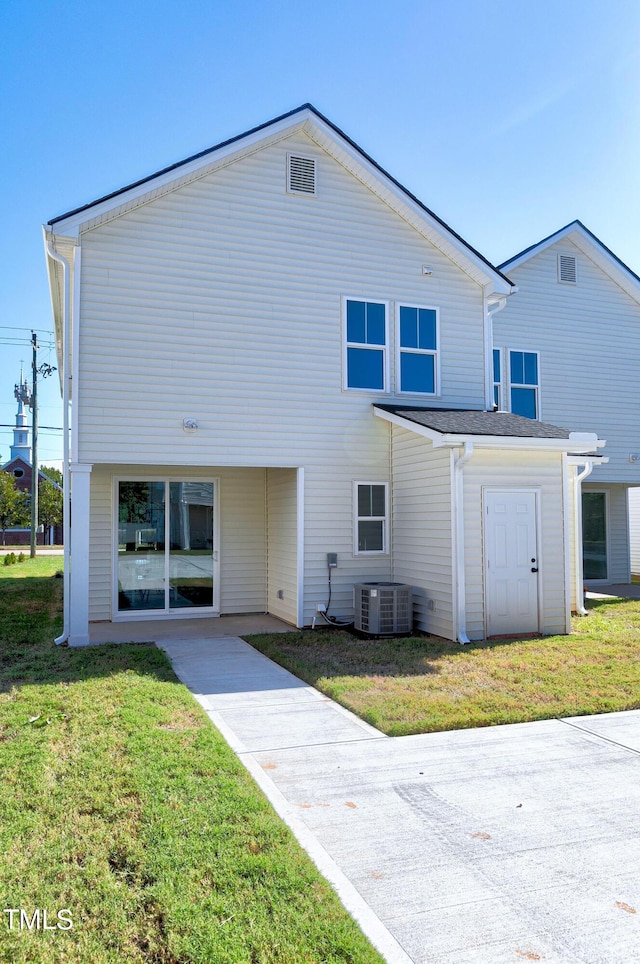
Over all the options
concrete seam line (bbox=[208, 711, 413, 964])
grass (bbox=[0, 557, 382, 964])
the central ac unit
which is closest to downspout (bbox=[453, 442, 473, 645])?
the central ac unit

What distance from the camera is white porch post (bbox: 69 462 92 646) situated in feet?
29.8

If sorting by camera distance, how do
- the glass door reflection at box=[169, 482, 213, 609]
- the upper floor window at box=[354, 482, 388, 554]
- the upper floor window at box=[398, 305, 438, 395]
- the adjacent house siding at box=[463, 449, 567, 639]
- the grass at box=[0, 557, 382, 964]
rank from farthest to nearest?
the glass door reflection at box=[169, 482, 213, 609] < the upper floor window at box=[398, 305, 438, 395] < the upper floor window at box=[354, 482, 388, 554] < the adjacent house siding at box=[463, 449, 567, 639] < the grass at box=[0, 557, 382, 964]

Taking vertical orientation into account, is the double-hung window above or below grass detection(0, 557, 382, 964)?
above

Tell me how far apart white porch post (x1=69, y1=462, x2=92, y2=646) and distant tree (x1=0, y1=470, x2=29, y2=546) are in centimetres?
2997

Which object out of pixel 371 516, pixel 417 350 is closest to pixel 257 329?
pixel 417 350

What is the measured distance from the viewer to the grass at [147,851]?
8.54 feet

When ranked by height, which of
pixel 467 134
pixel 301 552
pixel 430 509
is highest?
pixel 467 134

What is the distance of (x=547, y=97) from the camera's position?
11.3 m

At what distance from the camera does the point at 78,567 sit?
9.13m

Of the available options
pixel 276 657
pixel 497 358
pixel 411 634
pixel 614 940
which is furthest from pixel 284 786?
pixel 497 358

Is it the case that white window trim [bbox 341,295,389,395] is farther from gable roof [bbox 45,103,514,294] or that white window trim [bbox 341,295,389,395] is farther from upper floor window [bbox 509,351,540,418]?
upper floor window [bbox 509,351,540,418]

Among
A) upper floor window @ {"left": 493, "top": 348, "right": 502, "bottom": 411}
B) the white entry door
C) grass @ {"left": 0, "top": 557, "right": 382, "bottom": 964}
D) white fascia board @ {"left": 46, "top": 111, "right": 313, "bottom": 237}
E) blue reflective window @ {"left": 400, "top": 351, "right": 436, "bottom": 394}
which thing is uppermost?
white fascia board @ {"left": 46, "top": 111, "right": 313, "bottom": 237}

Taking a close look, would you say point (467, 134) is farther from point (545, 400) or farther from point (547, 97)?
point (545, 400)

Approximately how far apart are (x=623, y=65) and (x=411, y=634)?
965 centimetres
